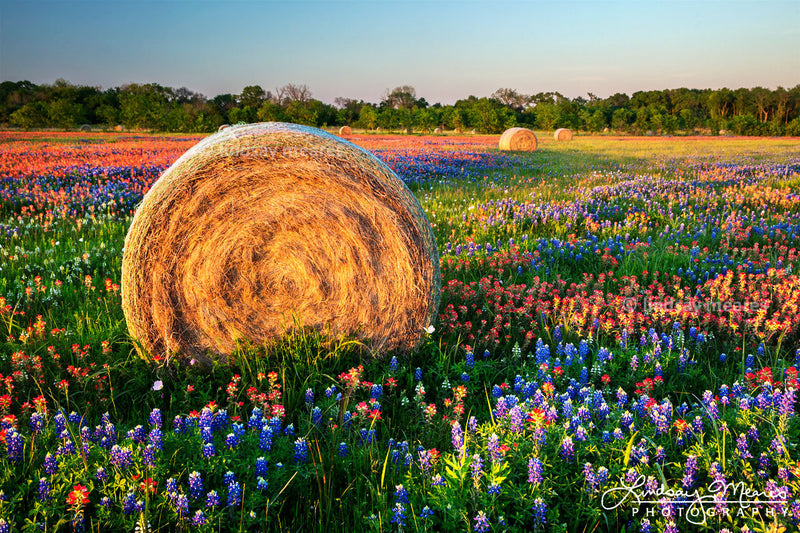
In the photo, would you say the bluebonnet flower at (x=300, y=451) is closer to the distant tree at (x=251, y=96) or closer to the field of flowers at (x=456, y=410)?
the field of flowers at (x=456, y=410)

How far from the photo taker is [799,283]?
15.0 feet

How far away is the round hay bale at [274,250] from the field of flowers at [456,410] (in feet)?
0.88

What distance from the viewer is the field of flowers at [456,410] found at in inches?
85.6

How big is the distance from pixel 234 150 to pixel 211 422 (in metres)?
2.16

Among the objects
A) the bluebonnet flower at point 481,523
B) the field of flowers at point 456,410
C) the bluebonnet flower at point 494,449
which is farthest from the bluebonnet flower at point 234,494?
the bluebonnet flower at point 494,449

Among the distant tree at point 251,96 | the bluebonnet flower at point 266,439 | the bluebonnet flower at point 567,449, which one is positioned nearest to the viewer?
the bluebonnet flower at point 567,449

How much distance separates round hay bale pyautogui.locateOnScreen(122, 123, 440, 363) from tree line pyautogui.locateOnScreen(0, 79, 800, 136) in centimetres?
5190

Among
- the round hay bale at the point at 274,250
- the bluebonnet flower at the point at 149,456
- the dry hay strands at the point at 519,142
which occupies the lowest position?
the bluebonnet flower at the point at 149,456

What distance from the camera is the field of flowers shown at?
2174mm

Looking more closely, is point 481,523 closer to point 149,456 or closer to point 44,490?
point 149,456

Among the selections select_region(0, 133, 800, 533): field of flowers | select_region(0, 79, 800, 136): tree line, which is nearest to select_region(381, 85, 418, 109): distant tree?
select_region(0, 79, 800, 136): tree line

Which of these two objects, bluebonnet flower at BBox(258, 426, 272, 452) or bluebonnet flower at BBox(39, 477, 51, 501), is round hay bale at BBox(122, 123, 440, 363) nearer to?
bluebonnet flower at BBox(258, 426, 272, 452)

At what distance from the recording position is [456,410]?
2846mm

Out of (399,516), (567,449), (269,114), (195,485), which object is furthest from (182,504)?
(269,114)
